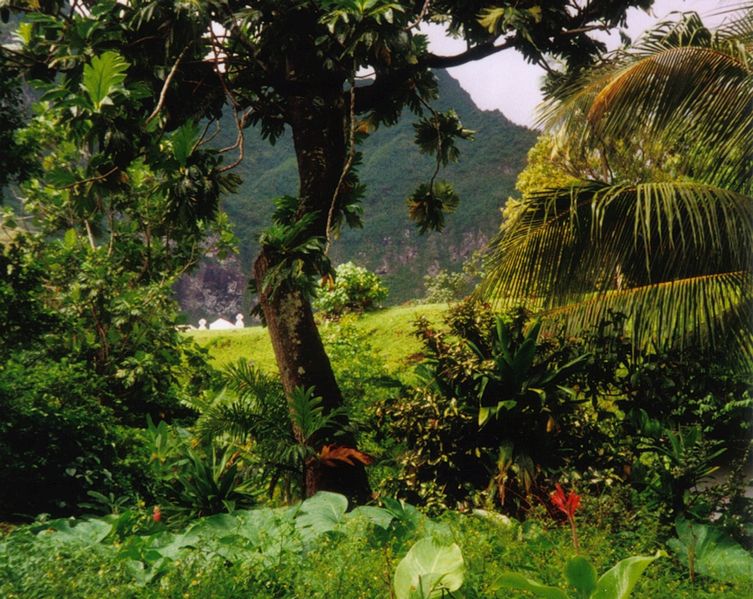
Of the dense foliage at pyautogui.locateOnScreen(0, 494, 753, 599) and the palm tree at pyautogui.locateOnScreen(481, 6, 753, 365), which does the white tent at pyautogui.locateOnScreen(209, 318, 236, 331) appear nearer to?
the palm tree at pyautogui.locateOnScreen(481, 6, 753, 365)

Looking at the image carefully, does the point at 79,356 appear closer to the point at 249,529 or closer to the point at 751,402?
the point at 249,529

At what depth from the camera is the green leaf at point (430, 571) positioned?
1.72 metres

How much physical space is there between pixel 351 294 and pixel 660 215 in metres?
8.84

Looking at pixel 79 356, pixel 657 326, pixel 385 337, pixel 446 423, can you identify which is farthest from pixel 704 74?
pixel 385 337

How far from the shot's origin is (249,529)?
259 centimetres

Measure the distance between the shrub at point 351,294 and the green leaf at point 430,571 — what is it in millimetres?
10088

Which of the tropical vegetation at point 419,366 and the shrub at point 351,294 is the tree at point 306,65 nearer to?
the tropical vegetation at point 419,366

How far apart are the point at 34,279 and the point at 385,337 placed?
6382 millimetres

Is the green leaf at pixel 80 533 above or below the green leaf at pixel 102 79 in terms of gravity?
below

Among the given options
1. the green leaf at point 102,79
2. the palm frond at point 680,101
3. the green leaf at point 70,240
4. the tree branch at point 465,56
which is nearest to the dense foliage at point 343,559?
the green leaf at point 102,79

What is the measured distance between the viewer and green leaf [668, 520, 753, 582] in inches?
96.3

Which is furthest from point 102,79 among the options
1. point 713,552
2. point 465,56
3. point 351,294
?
point 351,294

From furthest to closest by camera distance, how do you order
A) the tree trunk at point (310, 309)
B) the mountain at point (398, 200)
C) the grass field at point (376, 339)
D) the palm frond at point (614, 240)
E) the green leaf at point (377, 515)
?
the mountain at point (398, 200), the grass field at point (376, 339), the tree trunk at point (310, 309), the palm frond at point (614, 240), the green leaf at point (377, 515)

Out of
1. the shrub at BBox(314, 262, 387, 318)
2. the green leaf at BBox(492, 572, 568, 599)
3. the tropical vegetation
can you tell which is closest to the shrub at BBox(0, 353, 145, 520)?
the tropical vegetation
